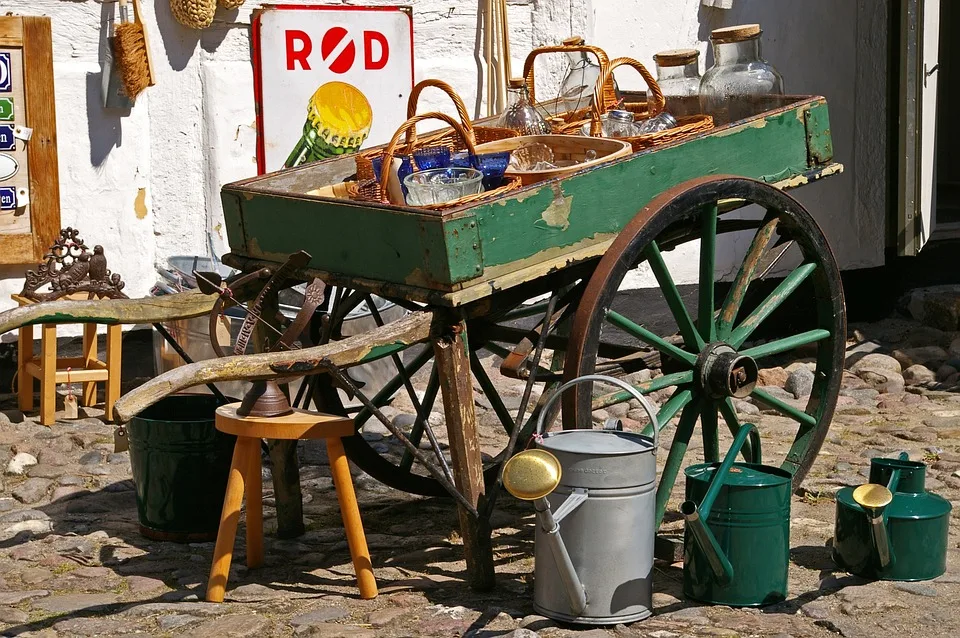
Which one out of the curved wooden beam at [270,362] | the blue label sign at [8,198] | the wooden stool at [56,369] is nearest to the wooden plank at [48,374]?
the wooden stool at [56,369]

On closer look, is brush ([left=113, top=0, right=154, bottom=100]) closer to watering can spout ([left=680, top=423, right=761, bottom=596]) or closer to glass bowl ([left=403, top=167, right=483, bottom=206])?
glass bowl ([left=403, top=167, right=483, bottom=206])

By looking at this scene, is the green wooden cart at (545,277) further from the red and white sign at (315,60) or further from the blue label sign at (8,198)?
the blue label sign at (8,198)

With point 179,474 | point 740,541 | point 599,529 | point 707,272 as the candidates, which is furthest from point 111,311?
point 740,541

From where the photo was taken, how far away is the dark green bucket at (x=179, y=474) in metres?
4.19

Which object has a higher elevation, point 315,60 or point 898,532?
point 315,60

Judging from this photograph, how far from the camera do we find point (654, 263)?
12.7 ft

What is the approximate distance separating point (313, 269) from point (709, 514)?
1.38 meters

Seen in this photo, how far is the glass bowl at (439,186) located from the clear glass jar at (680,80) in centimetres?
132

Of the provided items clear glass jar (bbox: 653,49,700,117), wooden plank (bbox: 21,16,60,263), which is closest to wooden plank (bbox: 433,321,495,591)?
clear glass jar (bbox: 653,49,700,117)

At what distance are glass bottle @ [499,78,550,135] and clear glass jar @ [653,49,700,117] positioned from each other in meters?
0.58

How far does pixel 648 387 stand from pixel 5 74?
12.1 feet

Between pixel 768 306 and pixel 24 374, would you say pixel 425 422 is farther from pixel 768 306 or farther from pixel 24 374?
pixel 24 374

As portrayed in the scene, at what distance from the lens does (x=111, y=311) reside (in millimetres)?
3896

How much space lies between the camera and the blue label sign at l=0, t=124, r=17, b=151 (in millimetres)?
5973
